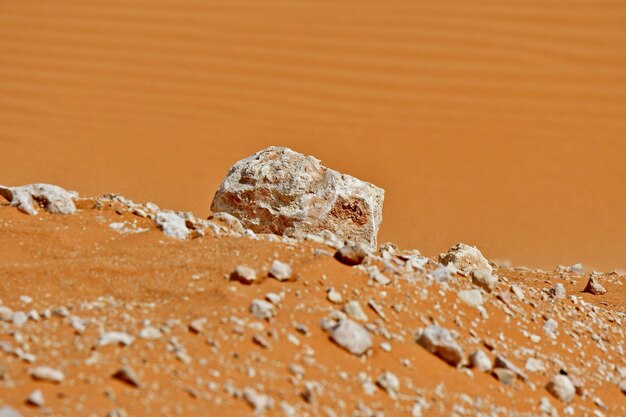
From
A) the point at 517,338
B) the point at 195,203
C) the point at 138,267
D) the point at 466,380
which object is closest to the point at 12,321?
the point at 138,267

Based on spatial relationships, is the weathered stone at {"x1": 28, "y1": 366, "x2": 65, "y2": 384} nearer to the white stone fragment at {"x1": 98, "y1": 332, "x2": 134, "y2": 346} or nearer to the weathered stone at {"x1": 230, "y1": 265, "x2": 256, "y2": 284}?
the white stone fragment at {"x1": 98, "y1": 332, "x2": 134, "y2": 346}

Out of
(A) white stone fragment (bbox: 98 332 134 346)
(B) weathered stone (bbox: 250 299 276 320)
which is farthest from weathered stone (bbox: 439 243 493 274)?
(A) white stone fragment (bbox: 98 332 134 346)

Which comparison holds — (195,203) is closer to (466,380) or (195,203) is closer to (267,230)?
(267,230)

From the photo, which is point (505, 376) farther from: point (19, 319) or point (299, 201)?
point (299, 201)

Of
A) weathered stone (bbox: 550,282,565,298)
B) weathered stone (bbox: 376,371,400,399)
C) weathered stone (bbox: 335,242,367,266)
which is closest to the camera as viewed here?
weathered stone (bbox: 376,371,400,399)

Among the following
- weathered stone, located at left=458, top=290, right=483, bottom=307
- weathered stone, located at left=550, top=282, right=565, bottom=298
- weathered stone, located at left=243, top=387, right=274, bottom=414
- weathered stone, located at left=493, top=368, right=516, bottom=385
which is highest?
weathered stone, located at left=458, top=290, right=483, bottom=307

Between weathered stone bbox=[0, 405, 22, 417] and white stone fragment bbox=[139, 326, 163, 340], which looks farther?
white stone fragment bbox=[139, 326, 163, 340]
